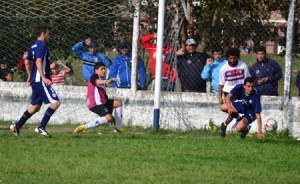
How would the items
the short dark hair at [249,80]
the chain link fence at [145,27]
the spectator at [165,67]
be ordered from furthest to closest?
the spectator at [165,67], the chain link fence at [145,27], the short dark hair at [249,80]

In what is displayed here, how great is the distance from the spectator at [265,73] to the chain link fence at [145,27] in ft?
0.58

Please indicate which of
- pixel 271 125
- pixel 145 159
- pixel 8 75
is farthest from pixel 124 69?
pixel 145 159

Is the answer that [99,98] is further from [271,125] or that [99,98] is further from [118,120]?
[271,125]

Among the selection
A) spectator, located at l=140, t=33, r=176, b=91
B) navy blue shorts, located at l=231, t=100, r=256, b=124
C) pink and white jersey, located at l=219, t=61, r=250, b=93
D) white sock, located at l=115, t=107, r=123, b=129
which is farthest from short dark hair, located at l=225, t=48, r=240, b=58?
white sock, located at l=115, t=107, r=123, b=129

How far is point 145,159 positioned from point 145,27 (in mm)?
7435

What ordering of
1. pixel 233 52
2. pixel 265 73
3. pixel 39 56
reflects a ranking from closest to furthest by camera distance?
1. pixel 39 56
2. pixel 233 52
3. pixel 265 73

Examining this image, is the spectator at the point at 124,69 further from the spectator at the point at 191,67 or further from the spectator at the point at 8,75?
the spectator at the point at 8,75

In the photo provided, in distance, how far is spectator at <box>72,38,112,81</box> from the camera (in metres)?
21.8

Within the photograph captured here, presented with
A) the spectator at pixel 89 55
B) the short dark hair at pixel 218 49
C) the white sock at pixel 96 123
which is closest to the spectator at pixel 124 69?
the spectator at pixel 89 55

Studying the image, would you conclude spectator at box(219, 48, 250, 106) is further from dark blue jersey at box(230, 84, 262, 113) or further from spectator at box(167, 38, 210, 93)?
spectator at box(167, 38, 210, 93)

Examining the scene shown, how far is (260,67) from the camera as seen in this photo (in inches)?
808

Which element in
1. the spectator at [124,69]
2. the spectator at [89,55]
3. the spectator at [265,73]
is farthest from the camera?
the spectator at [89,55]

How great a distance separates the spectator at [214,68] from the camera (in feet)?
68.6

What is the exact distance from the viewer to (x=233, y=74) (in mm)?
19266
